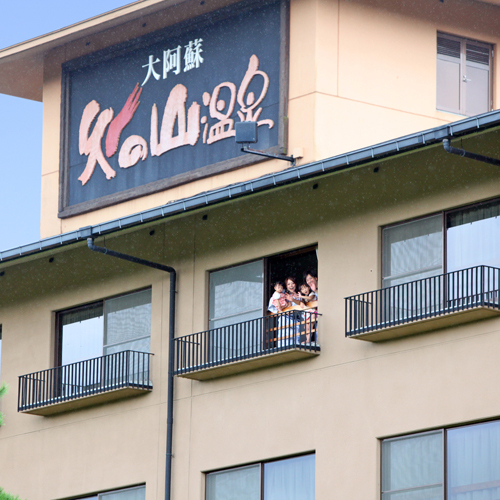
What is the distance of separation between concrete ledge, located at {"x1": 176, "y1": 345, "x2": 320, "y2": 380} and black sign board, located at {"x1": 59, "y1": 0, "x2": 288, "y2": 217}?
449 cm

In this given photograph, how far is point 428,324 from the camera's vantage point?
23.2 m

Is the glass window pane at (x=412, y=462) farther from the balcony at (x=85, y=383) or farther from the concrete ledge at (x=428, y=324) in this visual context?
the balcony at (x=85, y=383)

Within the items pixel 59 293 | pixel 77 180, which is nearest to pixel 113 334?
pixel 59 293

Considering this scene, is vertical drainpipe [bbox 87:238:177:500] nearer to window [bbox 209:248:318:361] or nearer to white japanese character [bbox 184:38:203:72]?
window [bbox 209:248:318:361]

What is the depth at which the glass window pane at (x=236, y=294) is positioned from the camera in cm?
2707

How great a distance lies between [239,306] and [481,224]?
5.54 metres

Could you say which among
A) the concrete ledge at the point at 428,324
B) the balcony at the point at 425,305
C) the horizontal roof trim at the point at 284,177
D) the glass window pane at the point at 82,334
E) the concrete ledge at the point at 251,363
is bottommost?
the concrete ledge at the point at 251,363

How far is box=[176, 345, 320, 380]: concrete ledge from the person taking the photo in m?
25.1

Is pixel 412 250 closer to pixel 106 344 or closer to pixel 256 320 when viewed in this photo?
pixel 256 320

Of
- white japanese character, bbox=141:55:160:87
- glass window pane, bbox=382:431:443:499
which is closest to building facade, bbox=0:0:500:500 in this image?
glass window pane, bbox=382:431:443:499

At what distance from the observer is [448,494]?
22.6 meters

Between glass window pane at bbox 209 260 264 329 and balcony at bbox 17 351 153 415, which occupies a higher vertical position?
glass window pane at bbox 209 260 264 329

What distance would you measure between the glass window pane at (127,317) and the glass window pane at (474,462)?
8009 mm

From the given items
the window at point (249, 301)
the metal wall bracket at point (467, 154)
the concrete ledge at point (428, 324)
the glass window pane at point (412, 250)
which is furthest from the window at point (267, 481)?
the metal wall bracket at point (467, 154)
